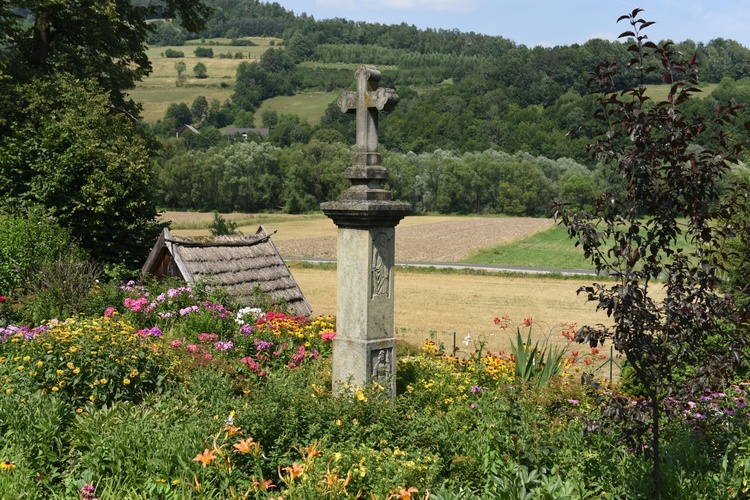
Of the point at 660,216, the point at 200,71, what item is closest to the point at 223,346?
the point at 660,216

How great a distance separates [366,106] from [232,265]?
587cm

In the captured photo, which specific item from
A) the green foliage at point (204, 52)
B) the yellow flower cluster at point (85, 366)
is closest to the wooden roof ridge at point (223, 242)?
the yellow flower cluster at point (85, 366)

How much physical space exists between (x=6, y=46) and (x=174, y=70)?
162 meters

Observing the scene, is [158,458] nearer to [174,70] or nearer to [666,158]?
[666,158]

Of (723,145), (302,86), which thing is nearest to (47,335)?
(723,145)

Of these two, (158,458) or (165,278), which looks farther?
(165,278)

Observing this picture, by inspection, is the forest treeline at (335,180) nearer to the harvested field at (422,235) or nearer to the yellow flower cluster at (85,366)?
the harvested field at (422,235)

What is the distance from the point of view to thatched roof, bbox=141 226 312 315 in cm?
1285

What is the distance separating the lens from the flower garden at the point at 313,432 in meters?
5.55

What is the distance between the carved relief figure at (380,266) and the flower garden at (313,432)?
1100 mm

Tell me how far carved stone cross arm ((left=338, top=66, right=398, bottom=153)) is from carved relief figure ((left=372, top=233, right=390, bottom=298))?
970 mm

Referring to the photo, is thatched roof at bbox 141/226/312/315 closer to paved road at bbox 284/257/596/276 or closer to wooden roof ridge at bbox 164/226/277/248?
wooden roof ridge at bbox 164/226/277/248

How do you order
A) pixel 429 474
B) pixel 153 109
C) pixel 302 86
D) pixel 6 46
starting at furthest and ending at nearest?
pixel 302 86 < pixel 153 109 < pixel 6 46 < pixel 429 474

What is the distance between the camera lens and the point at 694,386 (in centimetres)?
533
